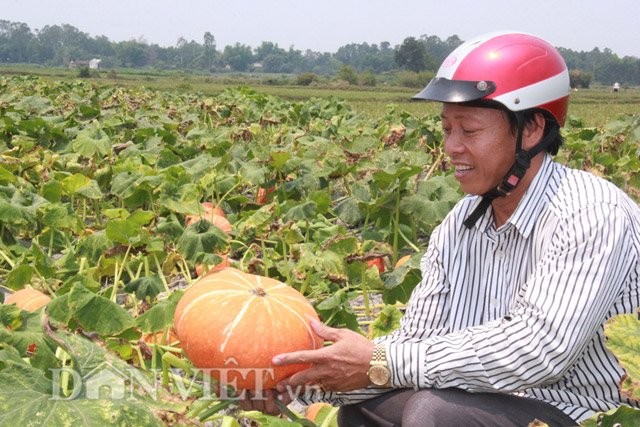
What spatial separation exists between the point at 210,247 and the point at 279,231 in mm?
726

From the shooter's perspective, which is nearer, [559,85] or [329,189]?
[559,85]

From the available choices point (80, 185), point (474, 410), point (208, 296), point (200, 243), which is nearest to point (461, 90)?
point (474, 410)

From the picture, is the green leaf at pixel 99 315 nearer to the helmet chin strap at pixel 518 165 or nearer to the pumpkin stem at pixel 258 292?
the pumpkin stem at pixel 258 292

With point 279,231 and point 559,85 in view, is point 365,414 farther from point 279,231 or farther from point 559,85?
point 279,231

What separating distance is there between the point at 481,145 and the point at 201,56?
13744 cm

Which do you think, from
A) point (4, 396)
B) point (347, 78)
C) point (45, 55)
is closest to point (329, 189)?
point (4, 396)

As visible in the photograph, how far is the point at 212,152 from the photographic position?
24.3 feet

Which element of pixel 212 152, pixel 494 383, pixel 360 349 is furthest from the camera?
pixel 212 152

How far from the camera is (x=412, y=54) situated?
292 ft

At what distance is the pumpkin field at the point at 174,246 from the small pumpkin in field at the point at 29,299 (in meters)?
0.01

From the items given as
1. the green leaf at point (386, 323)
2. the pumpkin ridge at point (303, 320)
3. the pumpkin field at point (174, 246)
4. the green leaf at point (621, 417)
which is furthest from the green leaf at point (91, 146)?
the green leaf at point (621, 417)

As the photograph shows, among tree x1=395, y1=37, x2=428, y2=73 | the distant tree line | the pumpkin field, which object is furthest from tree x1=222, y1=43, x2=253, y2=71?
the pumpkin field

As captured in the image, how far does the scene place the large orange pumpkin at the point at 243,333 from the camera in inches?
105

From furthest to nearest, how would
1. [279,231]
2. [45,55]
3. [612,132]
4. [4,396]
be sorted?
[45,55] → [612,132] → [279,231] → [4,396]
